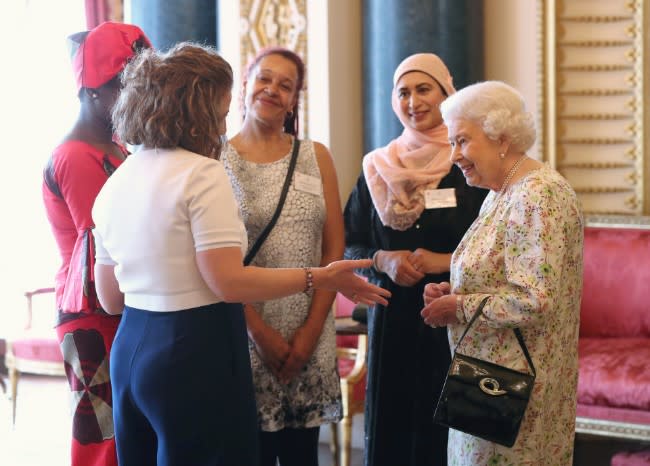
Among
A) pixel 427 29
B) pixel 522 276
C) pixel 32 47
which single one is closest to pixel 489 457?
pixel 522 276

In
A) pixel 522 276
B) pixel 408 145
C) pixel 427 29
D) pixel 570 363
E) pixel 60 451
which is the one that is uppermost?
pixel 427 29

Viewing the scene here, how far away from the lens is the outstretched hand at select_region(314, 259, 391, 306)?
6.97ft

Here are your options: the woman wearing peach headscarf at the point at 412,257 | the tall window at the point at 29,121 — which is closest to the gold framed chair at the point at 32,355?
the tall window at the point at 29,121

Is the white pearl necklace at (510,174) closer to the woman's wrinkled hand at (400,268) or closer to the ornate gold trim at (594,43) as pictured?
the woman's wrinkled hand at (400,268)

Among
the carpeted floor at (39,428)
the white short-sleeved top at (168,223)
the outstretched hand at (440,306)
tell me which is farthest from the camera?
the carpeted floor at (39,428)

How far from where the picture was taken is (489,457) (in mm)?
2176

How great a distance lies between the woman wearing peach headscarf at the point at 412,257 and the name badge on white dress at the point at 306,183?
315 mm

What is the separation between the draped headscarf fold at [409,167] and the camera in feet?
9.53

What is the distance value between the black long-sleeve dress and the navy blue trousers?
38.2 inches

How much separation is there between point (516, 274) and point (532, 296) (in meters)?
0.07

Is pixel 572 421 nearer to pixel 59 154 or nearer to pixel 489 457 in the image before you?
pixel 489 457

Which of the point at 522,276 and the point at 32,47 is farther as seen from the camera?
the point at 32,47

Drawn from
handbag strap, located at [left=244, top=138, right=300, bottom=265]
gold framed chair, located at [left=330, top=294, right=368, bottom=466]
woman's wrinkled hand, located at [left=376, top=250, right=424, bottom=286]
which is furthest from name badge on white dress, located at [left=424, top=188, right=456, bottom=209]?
gold framed chair, located at [left=330, top=294, right=368, bottom=466]

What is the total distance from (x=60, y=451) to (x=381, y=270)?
8.17 feet
